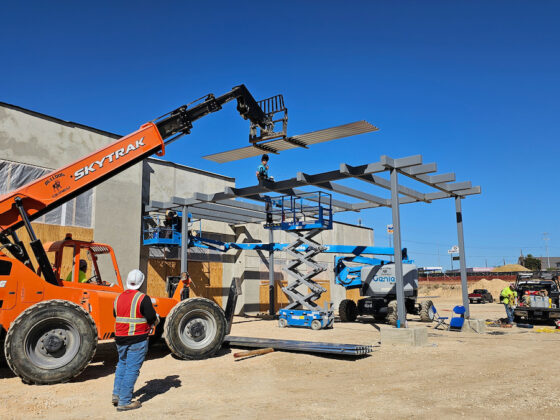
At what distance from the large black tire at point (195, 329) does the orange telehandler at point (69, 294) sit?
0.02 m

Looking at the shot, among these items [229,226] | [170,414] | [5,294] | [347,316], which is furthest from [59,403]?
[229,226]

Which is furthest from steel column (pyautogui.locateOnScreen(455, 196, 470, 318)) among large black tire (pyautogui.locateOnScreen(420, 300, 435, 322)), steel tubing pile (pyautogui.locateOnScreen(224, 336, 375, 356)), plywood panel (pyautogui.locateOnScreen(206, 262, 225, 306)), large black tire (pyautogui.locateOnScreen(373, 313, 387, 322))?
plywood panel (pyautogui.locateOnScreen(206, 262, 225, 306))

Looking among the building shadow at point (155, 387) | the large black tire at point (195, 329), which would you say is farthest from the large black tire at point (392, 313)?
the building shadow at point (155, 387)

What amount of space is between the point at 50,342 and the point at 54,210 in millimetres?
8857

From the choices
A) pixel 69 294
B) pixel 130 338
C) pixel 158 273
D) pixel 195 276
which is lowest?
pixel 130 338

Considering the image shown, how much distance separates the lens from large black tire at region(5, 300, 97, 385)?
24.0ft

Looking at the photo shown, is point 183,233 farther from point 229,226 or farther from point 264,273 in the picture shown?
point 264,273

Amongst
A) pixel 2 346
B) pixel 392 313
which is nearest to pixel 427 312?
pixel 392 313

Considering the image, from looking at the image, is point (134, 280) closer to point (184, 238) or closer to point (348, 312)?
point (184, 238)

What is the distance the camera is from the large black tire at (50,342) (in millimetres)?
7309

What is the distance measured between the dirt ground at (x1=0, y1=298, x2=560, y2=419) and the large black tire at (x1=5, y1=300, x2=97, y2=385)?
25 cm

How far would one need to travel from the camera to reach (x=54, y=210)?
604 inches

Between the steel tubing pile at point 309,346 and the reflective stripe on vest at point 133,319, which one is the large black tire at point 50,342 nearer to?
the reflective stripe on vest at point 133,319

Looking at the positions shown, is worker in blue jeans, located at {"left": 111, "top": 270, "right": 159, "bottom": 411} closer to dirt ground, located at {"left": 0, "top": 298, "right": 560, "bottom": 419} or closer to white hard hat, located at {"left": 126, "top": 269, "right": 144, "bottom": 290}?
white hard hat, located at {"left": 126, "top": 269, "right": 144, "bottom": 290}
